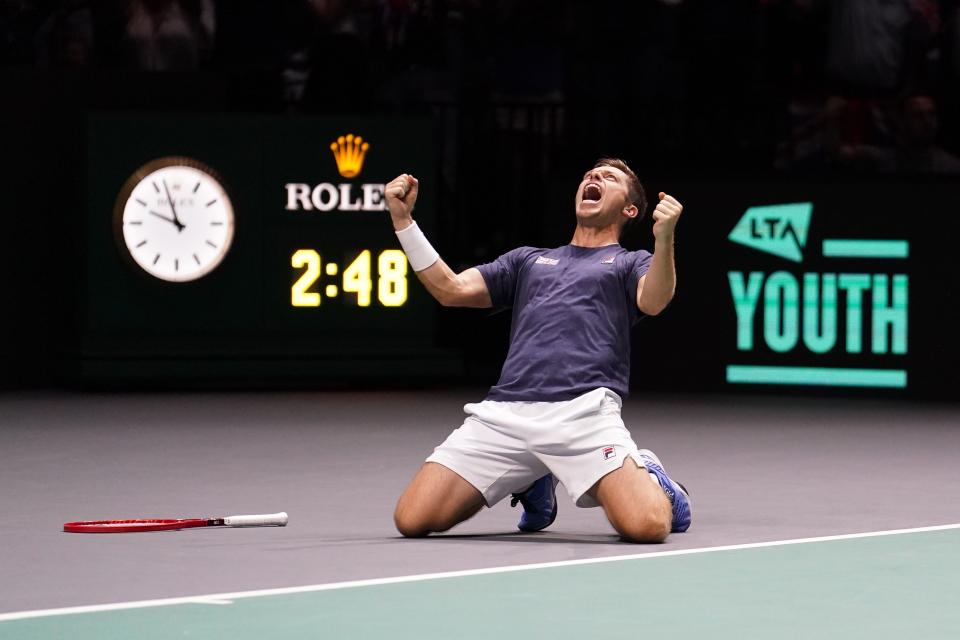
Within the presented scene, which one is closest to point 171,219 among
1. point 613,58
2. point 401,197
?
point 613,58

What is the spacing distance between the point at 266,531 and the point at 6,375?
668 centimetres

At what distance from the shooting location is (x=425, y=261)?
7.70 m

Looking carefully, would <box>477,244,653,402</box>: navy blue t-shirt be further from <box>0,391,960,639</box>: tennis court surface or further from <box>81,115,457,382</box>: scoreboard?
<box>81,115,457,382</box>: scoreboard

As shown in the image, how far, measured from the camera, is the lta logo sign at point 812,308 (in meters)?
13.1

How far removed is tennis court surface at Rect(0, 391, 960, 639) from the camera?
19.0ft

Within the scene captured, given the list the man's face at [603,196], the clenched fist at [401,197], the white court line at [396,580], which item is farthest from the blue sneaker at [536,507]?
the clenched fist at [401,197]

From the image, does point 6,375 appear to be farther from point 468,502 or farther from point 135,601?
point 135,601

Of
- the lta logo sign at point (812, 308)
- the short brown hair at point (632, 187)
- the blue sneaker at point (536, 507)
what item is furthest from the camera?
the lta logo sign at point (812, 308)

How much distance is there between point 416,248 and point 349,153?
6.06m

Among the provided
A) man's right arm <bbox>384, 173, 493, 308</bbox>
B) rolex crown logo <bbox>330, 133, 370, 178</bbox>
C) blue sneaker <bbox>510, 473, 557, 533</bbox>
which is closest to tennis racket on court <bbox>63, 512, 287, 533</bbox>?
blue sneaker <bbox>510, 473, 557, 533</bbox>

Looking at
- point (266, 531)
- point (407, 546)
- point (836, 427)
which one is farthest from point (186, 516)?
point (836, 427)

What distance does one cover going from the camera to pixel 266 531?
767cm

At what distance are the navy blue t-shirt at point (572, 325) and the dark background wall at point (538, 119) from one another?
226 inches

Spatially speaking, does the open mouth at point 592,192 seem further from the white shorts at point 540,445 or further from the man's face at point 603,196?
the white shorts at point 540,445
